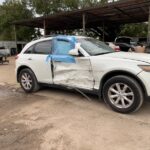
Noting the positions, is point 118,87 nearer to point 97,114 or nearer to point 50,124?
point 97,114

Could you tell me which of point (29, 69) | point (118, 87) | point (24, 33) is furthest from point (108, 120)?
point (24, 33)

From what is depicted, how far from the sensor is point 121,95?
4.46 meters

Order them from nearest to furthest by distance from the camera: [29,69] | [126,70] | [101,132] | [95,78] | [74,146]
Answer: [74,146] → [101,132] → [126,70] → [95,78] → [29,69]

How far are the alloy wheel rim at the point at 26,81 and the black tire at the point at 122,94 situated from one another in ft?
8.67

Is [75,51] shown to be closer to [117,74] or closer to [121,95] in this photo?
[117,74]

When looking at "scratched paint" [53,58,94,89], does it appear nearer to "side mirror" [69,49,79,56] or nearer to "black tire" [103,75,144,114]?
"side mirror" [69,49,79,56]

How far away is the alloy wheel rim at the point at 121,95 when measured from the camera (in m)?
4.36

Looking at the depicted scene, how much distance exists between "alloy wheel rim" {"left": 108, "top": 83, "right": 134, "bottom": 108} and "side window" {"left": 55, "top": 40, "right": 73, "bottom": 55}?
5.21ft

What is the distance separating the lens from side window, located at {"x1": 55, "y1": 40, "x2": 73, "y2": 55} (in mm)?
5426

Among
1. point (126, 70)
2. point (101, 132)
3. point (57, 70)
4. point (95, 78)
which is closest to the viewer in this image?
point (101, 132)

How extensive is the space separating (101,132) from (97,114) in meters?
0.86

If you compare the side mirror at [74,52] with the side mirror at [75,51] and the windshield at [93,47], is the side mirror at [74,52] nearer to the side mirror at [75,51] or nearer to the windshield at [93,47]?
the side mirror at [75,51]

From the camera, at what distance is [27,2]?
99.5ft

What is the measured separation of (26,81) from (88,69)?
240cm
